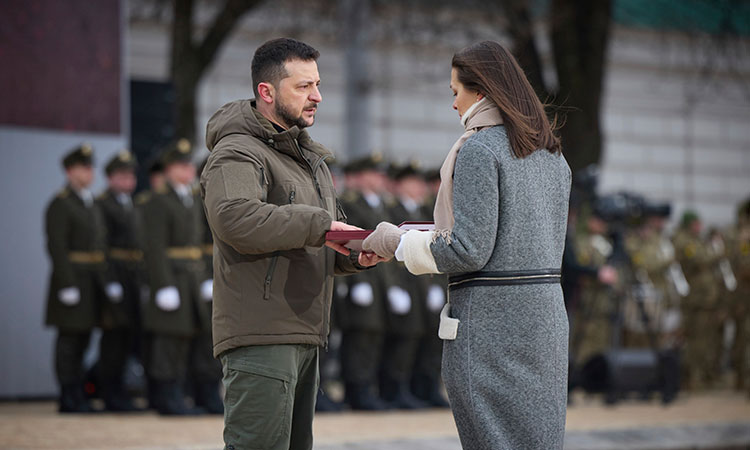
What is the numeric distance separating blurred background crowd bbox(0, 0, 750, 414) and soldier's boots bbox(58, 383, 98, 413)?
0.6 inches

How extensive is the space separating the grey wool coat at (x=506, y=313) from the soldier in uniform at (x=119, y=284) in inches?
224

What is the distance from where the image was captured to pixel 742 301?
40.0ft

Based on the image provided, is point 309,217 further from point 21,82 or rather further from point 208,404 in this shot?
point 21,82

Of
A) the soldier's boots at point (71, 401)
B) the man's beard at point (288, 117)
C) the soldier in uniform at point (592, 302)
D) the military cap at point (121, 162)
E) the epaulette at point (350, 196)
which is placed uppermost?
the man's beard at point (288, 117)

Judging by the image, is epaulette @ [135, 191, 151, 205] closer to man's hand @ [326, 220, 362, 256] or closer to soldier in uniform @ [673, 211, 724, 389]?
man's hand @ [326, 220, 362, 256]

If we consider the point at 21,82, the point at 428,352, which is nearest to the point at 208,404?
the point at 428,352

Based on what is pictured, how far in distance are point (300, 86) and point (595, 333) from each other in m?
8.36

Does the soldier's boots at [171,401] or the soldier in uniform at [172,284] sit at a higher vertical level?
the soldier in uniform at [172,284]

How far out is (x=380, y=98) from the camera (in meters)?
18.7

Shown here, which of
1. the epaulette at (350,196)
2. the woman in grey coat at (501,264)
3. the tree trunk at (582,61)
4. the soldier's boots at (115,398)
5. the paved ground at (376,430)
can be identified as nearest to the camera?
the woman in grey coat at (501,264)

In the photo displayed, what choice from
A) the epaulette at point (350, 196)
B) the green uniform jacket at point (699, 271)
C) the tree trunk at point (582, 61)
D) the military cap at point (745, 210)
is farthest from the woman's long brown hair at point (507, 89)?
the green uniform jacket at point (699, 271)

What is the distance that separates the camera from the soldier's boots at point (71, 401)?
8645 mm

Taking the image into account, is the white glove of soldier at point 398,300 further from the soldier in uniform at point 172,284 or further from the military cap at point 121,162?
the military cap at point 121,162

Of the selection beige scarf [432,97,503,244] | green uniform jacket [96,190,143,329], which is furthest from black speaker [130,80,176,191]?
beige scarf [432,97,503,244]
